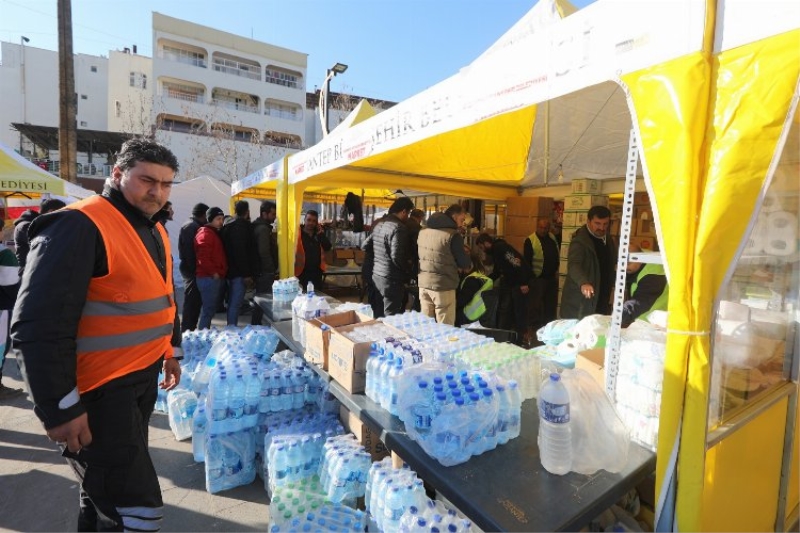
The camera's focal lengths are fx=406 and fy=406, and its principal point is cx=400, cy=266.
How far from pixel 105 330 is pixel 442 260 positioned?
340 centimetres

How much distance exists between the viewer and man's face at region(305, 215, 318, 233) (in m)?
6.85

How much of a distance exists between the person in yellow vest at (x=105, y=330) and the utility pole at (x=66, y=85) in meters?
10.8

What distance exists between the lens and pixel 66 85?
9.65 m

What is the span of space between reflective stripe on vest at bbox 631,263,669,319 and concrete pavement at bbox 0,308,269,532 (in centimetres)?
293

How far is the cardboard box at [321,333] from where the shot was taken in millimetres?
2760

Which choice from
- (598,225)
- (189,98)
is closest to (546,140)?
(598,225)

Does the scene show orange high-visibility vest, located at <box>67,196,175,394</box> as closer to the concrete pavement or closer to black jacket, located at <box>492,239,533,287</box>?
the concrete pavement

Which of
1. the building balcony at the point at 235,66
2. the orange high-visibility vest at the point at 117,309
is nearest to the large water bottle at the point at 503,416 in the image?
the orange high-visibility vest at the point at 117,309

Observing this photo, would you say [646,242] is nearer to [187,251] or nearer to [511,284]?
[511,284]

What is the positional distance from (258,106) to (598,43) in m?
38.5

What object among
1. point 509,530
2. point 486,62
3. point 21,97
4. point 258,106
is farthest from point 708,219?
point 21,97

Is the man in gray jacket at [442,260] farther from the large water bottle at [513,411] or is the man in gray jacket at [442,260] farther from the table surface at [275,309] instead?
the large water bottle at [513,411]

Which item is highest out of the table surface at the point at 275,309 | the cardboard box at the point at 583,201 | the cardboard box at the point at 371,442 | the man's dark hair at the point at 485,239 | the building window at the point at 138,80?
the building window at the point at 138,80

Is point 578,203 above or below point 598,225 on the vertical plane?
above
